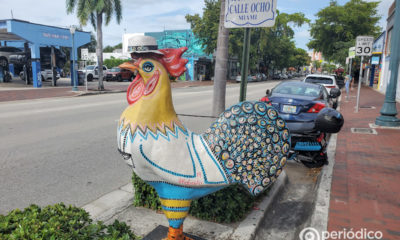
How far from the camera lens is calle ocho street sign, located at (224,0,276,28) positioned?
3252 mm

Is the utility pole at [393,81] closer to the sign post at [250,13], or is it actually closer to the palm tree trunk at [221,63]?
the palm tree trunk at [221,63]

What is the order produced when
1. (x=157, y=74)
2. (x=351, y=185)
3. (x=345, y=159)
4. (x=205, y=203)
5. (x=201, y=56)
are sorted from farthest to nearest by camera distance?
(x=201, y=56) < (x=345, y=159) < (x=351, y=185) < (x=205, y=203) < (x=157, y=74)

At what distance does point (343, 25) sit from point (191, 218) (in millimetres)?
34455

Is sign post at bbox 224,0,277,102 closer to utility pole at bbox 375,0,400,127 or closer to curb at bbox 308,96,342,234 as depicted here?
curb at bbox 308,96,342,234

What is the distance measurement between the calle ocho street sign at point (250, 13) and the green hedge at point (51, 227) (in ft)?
8.47

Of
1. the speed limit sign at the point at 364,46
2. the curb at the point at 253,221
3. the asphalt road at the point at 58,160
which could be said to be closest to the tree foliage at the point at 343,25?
the speed limit sign at the point at 364,46

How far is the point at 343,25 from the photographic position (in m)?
31.7

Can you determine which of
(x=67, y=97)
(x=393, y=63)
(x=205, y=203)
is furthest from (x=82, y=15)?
(x=205, y=203)

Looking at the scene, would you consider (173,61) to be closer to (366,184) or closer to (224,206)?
(224,206)

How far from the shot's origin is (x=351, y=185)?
4.58 m

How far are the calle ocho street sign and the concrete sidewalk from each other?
2.52 meters

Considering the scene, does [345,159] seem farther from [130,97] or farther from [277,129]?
[130,97]

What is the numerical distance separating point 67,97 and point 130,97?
16.4m

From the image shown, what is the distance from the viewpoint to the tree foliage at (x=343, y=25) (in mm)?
30609
